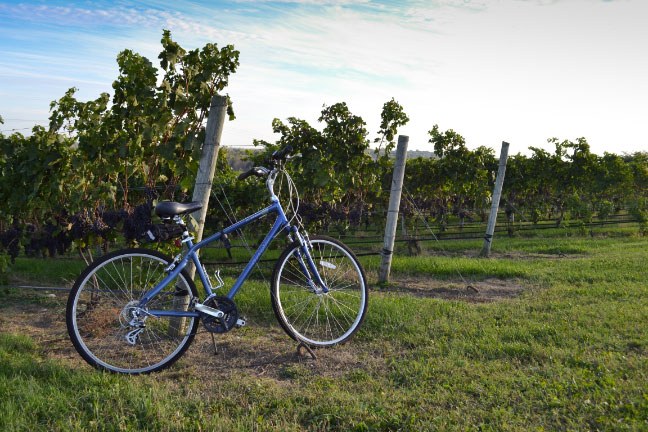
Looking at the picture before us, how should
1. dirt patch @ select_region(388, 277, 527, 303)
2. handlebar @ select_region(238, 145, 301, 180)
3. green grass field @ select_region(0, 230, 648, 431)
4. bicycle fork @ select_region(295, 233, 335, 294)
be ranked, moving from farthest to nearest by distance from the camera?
dirt patch @ select_region(388, 277, 527, 303) < bicycle fork @ select_region(295, 233, 335, 294) < handlebar @ select_region(238, 145, 301, 180) < green grass field @ select_region(0, 230, 648, 431)

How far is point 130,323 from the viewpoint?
3424 mm

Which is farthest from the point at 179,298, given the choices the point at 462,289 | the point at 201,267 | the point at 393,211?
the point at 462,289

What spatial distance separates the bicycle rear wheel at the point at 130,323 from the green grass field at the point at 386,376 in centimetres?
18

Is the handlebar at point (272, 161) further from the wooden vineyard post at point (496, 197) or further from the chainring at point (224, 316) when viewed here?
the wooden vineyard post at point (496, 197)

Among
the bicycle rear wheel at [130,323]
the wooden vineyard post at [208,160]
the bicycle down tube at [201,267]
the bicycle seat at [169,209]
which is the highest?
the wooden vineyard post at [208,160]

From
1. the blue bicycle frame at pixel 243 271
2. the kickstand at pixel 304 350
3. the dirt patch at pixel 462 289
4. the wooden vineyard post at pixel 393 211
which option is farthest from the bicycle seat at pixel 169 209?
the wooden vineyard post at pixel 393 211

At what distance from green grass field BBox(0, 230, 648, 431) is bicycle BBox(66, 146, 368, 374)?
206mm

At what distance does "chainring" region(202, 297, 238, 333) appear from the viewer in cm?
354

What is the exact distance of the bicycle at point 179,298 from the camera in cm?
345

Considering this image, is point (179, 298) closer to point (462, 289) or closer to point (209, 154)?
point (209, 154)

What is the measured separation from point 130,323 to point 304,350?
122 centimetres

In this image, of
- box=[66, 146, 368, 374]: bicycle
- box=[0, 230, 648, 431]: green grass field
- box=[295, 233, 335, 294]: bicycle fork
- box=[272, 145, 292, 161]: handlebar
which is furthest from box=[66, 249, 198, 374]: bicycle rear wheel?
box=[272, 145, 292, 161]: handlebar

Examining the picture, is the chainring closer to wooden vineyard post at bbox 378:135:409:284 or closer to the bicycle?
the bicycle

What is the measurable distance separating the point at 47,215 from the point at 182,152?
3.23m
